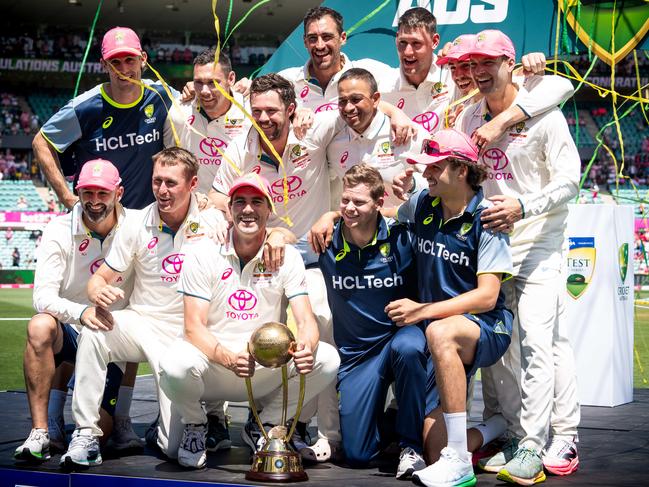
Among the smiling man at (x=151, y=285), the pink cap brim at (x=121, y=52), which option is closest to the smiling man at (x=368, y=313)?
the smiling man at (x=151, y=285)

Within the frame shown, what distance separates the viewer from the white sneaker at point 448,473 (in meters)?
3.92

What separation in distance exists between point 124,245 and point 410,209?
60.8 inches

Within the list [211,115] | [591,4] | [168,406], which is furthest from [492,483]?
[591,4]

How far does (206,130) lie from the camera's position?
5.94 metres

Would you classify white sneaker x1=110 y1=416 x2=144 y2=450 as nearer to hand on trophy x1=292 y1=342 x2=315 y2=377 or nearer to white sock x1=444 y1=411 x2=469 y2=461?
hand on trophy x1=292 y1=342 x2=315 y2=377

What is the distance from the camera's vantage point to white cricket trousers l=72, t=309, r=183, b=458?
4496 mm

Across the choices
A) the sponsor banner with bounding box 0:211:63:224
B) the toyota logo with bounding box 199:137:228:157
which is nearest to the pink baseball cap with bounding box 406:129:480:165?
the toyota logo with bounding box 199:137:228:157

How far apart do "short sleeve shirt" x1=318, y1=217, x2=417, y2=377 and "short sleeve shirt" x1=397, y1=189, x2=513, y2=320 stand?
0.15 meters

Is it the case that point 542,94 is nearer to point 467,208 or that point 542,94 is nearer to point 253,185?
point 467,208

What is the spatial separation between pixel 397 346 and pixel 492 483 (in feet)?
2.58

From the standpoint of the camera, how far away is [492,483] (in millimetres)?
4133

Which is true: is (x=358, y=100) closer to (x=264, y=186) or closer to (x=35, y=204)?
(x=264, y=186)

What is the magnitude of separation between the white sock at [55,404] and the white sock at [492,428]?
2273mm

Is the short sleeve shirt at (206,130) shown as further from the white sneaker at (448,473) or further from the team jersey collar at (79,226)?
the white sneaker at (448,473)
